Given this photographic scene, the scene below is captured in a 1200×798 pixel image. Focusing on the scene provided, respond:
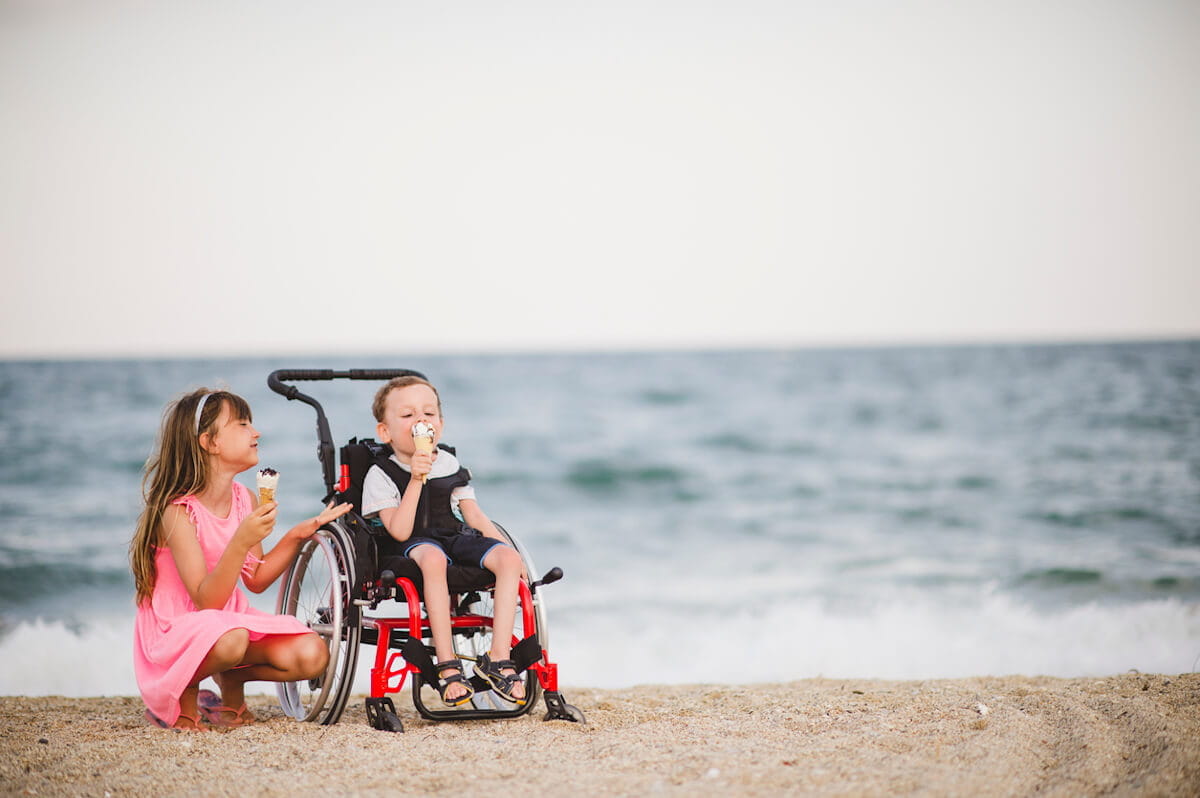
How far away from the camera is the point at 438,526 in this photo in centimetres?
424

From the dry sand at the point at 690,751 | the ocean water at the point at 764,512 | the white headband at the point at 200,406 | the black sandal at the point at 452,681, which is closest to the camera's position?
the dry sand at the point at 690,751

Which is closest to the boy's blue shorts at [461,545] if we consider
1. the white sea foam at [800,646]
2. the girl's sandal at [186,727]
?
the girl's sandal at [186,727]

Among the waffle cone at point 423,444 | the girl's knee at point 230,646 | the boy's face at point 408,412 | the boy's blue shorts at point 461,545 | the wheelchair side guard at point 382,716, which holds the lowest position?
→ the wheelchair side guard at point 382,716

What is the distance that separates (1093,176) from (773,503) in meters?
8.18

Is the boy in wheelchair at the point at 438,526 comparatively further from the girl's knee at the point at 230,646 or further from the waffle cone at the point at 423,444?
the girl's knee at the point at 230,646

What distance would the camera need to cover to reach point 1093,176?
632 inches

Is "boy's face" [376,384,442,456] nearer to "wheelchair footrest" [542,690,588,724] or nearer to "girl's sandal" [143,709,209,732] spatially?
"wheelchair footrest" [542,690,588,724]

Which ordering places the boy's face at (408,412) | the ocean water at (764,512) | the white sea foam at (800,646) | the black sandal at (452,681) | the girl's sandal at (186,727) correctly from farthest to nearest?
1. the ocean water at (764,512)
2. the white sea foam at (800,646)
3. the boy's face at (408,412)
4. the girl's sandal at (186,727)
5. the black sandal at (452,681)

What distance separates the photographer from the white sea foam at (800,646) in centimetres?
652

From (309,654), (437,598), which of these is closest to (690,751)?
(437,598)

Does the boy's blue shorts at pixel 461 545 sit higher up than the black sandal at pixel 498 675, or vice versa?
the boy's blue shorts at pixel 461 545

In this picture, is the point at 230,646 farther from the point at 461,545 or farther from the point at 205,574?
the point at 461,545

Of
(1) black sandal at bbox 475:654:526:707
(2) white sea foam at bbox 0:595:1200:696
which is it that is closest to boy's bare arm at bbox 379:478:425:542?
(1) black sandal at bbox 475:654:526:707

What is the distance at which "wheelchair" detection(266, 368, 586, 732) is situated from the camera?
3.79 metres
